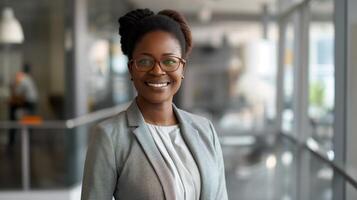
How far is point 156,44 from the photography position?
142 centimetres

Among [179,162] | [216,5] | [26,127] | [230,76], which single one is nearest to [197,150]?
[179,162]

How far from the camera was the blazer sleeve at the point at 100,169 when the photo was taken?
1384 millimetres

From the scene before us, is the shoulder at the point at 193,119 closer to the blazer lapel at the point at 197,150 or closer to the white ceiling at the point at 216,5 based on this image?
the blazer lapel at the point at 197,150

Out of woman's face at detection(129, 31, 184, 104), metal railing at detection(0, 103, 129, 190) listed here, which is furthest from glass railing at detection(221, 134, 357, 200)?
woman's face at detection(129, 31, 184, 104)

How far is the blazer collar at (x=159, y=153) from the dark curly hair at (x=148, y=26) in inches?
6.9

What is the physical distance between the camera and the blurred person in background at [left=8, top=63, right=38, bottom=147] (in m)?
6.63

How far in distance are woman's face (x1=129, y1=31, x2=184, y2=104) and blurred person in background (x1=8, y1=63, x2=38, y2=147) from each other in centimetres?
547

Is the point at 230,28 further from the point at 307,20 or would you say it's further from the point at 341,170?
the point at 341,170

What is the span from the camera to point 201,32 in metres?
12.3

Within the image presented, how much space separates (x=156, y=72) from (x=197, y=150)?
25 cm

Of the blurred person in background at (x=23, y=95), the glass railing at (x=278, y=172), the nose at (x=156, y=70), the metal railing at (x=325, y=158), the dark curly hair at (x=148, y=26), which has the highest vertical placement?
the dark curly hair at (x=148, y=26)

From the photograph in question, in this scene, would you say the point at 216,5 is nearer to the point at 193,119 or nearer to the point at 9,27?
the point at 9,27

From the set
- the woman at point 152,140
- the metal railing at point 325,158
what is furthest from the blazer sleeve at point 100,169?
the metal railing at point 325,158

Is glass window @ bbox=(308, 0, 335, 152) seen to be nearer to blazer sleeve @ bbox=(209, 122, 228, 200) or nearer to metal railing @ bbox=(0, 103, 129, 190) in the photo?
blazer sleeve @ bbox=(209, 122, 228, 200)
